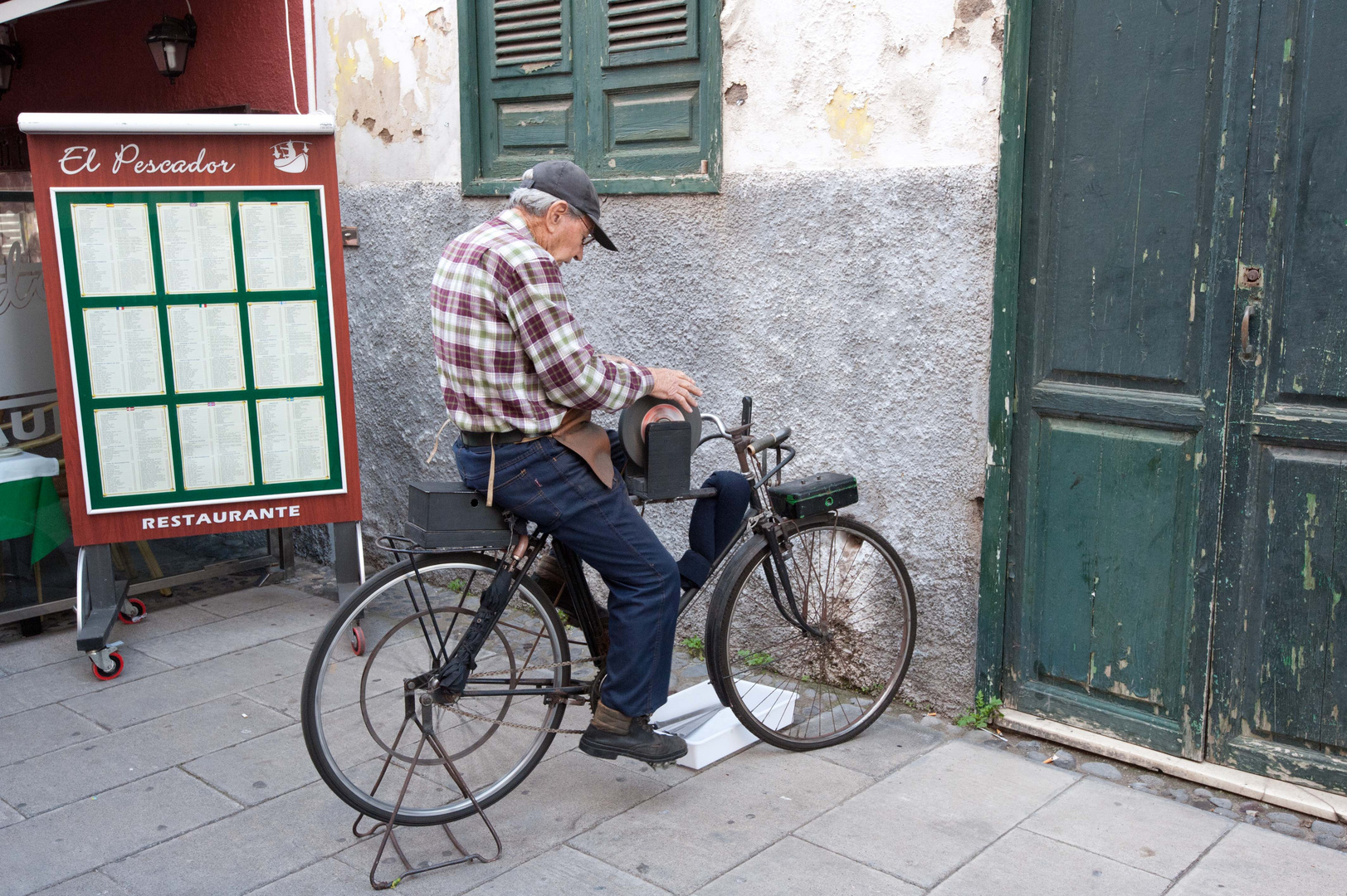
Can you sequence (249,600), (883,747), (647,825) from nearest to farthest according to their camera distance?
(647,825), (883,747), (249,600)

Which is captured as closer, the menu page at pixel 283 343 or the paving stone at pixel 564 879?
the paving stone at pixel 564 879

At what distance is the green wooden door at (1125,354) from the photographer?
3.47 meters

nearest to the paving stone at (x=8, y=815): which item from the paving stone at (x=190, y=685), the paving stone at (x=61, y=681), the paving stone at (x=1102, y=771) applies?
A: the paving stone at (x=190, y=685)

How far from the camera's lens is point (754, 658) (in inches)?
174

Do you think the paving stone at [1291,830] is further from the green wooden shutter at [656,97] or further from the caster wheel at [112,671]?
the caster wheel at [112,671]

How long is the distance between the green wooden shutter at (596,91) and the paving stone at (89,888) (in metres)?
3.03

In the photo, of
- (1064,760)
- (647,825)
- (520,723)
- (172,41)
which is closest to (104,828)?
(520,723)

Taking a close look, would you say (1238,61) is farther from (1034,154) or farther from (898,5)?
(898,5)

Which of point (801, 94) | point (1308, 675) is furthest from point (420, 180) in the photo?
point (1308, 675)

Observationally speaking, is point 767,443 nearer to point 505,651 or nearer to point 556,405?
point 556,405

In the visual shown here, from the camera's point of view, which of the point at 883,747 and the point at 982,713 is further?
the point at 982,713

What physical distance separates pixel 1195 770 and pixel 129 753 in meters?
3.45

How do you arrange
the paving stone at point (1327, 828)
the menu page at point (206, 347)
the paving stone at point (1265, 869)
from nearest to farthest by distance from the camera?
the paving stone at point (1265, 869)
the paving stone at point (1327, 828)
the menu page at point (206, 347)

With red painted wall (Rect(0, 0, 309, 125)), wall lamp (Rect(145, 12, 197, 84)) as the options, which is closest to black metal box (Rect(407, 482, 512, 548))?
red painted wall (Rect(0, 0, 309, 125))
